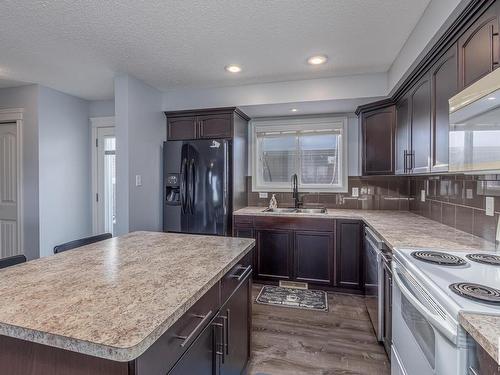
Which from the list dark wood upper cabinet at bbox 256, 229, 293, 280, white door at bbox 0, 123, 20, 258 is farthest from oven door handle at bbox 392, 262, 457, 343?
white door at bbox 0, 123, 20, 258

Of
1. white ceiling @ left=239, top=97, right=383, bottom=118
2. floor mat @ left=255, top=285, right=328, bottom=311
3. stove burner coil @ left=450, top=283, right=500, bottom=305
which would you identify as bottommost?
floor mat @ left=255, top=285, right=328, bottom=311

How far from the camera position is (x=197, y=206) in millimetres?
3396

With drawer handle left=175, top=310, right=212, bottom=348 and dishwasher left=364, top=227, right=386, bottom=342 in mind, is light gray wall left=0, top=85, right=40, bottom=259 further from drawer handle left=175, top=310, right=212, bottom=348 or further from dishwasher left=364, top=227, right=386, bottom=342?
dishwasher left=364, top=227, right=386, bottom=342

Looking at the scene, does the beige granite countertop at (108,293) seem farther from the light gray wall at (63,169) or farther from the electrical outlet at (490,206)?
the light gray wall at (63,169)

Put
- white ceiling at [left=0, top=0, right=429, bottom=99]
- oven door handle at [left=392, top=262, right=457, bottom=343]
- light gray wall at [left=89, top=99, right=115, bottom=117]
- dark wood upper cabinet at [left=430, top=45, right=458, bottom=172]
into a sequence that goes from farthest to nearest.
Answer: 1. light gray wall at [left=89, top=99, right=115, bottom=117]
2. white ceiling at [left=0, top=0, right=429, bottom=99]
3. dark wood upper cabinet at [left=430, top=45, right=458, bottom=172]
4. oven door handle at [left=392, top=262, right=457, bottom=343]

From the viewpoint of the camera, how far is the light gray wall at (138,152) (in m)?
2.97

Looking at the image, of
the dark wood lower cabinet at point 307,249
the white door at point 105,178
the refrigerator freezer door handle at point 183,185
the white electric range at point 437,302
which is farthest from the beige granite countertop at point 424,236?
the white door at point 105,178

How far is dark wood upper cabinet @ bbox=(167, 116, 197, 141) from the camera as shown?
3.57 meters

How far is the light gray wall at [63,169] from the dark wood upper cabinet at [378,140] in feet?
12.8

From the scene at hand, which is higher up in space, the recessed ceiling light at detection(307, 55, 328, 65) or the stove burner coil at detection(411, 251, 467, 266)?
the recessed ceiling light at detection(307, 55, 328, 65)

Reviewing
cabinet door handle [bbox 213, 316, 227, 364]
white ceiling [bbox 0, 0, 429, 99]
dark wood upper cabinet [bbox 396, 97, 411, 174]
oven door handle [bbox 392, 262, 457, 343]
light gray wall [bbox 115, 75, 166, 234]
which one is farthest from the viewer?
light gray wall [bbox 115, 75, 166, 234]

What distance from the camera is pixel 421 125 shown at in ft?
7.22

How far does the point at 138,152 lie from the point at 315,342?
2619 millimetres

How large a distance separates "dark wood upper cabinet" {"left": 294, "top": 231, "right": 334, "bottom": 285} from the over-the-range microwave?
1.94 m
